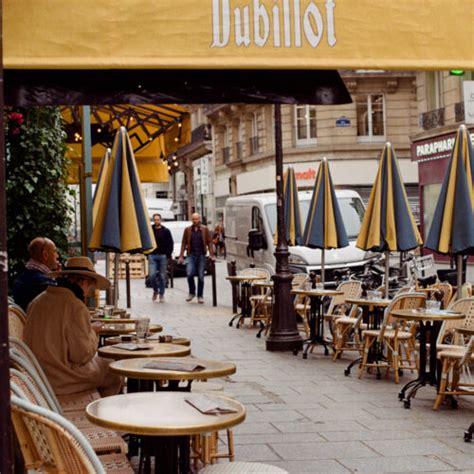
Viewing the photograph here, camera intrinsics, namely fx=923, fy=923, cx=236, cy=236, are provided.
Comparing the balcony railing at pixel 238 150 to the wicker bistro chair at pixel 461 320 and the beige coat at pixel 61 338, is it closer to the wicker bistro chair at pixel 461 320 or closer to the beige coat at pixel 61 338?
→ the wicker bistro chair at pixel 461 320

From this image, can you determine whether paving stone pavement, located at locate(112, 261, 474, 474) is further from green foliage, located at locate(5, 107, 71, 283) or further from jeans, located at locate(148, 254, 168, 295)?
jeans, located at locate(148, 254, 168, 295)

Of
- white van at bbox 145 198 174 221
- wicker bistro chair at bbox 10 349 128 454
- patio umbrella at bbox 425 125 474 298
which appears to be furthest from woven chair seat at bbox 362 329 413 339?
white van at bbox 145 198 174 221

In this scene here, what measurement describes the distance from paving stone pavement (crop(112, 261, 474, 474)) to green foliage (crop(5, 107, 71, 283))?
9.19 ft

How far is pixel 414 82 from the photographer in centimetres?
4012

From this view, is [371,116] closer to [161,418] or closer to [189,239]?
[189,239]

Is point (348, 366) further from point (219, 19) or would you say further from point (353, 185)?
point (353, 185)

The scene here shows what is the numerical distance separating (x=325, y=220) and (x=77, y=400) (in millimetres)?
8417

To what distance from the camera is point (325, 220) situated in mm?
14242

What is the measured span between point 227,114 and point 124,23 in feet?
159

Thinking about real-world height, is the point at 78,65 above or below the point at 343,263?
above

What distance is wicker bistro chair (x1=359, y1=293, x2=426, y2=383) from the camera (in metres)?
9.97

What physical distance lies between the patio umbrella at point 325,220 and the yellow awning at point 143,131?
2161 millimetres

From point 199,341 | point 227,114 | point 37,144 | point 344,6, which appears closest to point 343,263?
point 199,341

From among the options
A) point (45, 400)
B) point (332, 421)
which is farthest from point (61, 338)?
point (332, 421)
